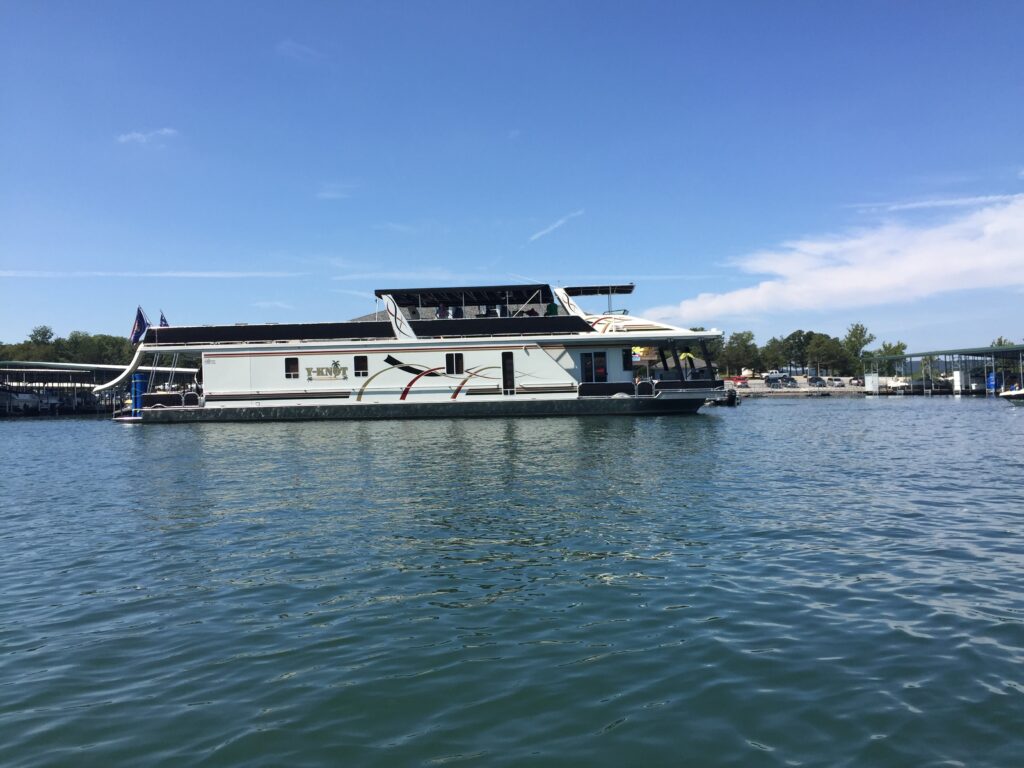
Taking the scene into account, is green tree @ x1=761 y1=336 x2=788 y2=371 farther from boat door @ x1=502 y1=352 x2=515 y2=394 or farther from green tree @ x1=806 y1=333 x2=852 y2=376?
boat door @ x1=502 y1=352 x2=515 y2=394

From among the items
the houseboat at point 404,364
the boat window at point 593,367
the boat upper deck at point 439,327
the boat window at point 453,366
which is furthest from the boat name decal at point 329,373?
the boat window at point 593,367

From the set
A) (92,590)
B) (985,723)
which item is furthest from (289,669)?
(985,723)

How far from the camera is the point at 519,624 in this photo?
18.7 ft

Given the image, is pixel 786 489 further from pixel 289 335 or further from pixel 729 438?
pixel 289 335

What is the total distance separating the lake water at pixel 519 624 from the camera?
3961 millimetres

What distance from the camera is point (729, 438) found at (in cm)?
2156

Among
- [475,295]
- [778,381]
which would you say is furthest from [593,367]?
[778,381]

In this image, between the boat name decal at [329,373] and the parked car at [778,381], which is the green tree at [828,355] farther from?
the boat name decal at [329,373]

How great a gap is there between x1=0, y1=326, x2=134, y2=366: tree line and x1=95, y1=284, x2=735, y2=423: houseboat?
234 feet

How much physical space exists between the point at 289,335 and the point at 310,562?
27993 mm

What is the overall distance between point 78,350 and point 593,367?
9381 centimetres

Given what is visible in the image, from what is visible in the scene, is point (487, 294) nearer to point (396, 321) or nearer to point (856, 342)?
point (396, 321)

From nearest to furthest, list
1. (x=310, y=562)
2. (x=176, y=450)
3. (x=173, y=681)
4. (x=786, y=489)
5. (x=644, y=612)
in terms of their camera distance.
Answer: (x=173, y=681) → (x=644, y=612) → (x=310, y=562) → (x=786, y=489) → (x=176, y=450)

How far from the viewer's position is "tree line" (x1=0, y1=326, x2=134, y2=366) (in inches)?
3706
